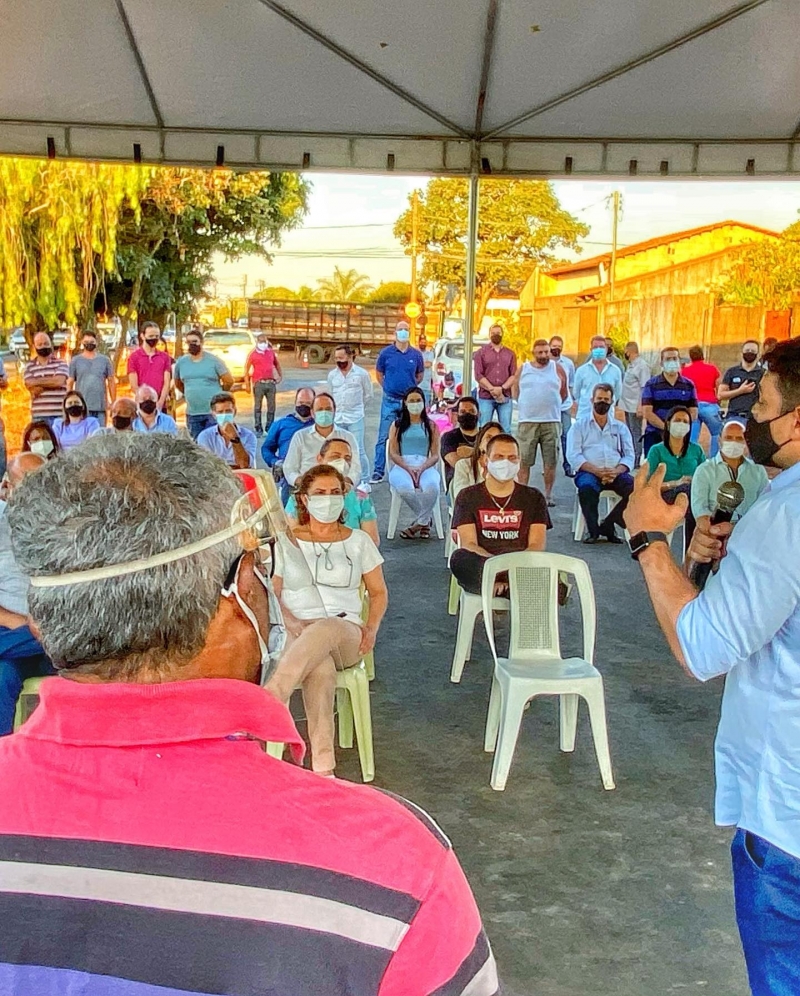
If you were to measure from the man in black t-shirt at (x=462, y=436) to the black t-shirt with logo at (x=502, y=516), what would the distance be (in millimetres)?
2568

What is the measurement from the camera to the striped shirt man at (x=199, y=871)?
0.81 m

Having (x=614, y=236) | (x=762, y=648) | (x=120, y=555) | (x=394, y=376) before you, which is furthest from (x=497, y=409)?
(x=614, y=236)

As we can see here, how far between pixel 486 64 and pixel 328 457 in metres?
2.60

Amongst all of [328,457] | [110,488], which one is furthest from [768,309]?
[110,488]

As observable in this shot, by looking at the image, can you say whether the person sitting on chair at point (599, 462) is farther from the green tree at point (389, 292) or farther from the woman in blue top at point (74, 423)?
the green tree at point (389, 292)

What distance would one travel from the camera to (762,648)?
71.0 inches

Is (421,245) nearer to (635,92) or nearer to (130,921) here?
(635,92)

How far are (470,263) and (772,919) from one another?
6021 mm

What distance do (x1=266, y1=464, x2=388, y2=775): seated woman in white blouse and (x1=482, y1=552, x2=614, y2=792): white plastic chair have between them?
601 mm

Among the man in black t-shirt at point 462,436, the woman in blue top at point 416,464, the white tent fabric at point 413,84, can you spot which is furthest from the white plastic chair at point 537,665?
the woman in blue top at point 416,464

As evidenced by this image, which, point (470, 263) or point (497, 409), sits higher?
point (470, 263)

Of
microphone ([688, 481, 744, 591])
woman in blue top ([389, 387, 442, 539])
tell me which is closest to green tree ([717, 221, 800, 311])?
woman in blue top ([389, 387, 442, 539])

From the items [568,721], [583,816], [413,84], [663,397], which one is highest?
[413,84]

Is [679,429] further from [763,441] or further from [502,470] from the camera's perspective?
[763,441]
